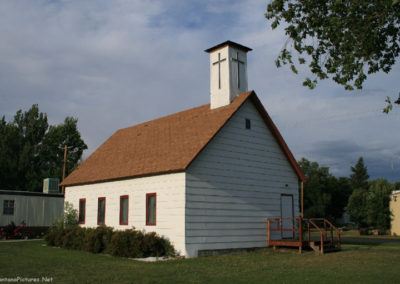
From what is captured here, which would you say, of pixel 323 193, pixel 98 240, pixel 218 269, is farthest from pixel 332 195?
pixel 218 269

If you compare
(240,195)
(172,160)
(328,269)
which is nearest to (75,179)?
(172,160)

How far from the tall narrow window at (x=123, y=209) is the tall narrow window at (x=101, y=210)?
2.05m

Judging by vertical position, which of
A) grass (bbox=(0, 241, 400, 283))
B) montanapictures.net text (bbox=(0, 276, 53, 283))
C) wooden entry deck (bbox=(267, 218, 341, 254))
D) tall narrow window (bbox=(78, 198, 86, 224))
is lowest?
grass (bbox=(0, 241, 400, 283))

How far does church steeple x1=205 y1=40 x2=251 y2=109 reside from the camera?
2142 centimetres

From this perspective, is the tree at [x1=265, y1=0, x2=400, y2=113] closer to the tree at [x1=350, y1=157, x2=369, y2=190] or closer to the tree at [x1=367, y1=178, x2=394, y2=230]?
the tree at [x1=367, y1=178, x2=394, y2=230]

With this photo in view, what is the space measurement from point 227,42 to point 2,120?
4298cm

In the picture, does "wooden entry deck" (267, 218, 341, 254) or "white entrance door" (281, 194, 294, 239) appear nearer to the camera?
"wooden entry deck" (267, 218, 341, 254)

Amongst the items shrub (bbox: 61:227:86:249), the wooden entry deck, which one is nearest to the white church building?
the wooden entry deck

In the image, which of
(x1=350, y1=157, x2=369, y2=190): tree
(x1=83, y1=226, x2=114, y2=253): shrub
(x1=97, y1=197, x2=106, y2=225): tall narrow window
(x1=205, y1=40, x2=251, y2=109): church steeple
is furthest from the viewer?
(x1=350, y1=157, x2=369, y2=190): tree

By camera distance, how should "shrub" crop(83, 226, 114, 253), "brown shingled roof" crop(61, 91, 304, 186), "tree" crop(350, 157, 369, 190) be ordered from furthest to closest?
1. "tree" crop(350, 157, 369, 190)
2. "shrub" crop(83, 226, 114, 253)
3. "brown shingled roof" crop(61, 91, 304, 186)

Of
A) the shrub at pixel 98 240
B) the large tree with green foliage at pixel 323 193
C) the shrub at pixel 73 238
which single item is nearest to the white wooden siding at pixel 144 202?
the shrub at pixel 98 240

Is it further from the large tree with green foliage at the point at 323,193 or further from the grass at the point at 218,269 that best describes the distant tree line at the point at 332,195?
the grass at the point at 218,269

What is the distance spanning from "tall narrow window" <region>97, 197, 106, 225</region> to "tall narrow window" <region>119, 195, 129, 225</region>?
2050 mm

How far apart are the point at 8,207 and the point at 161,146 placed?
1515 centimetres
